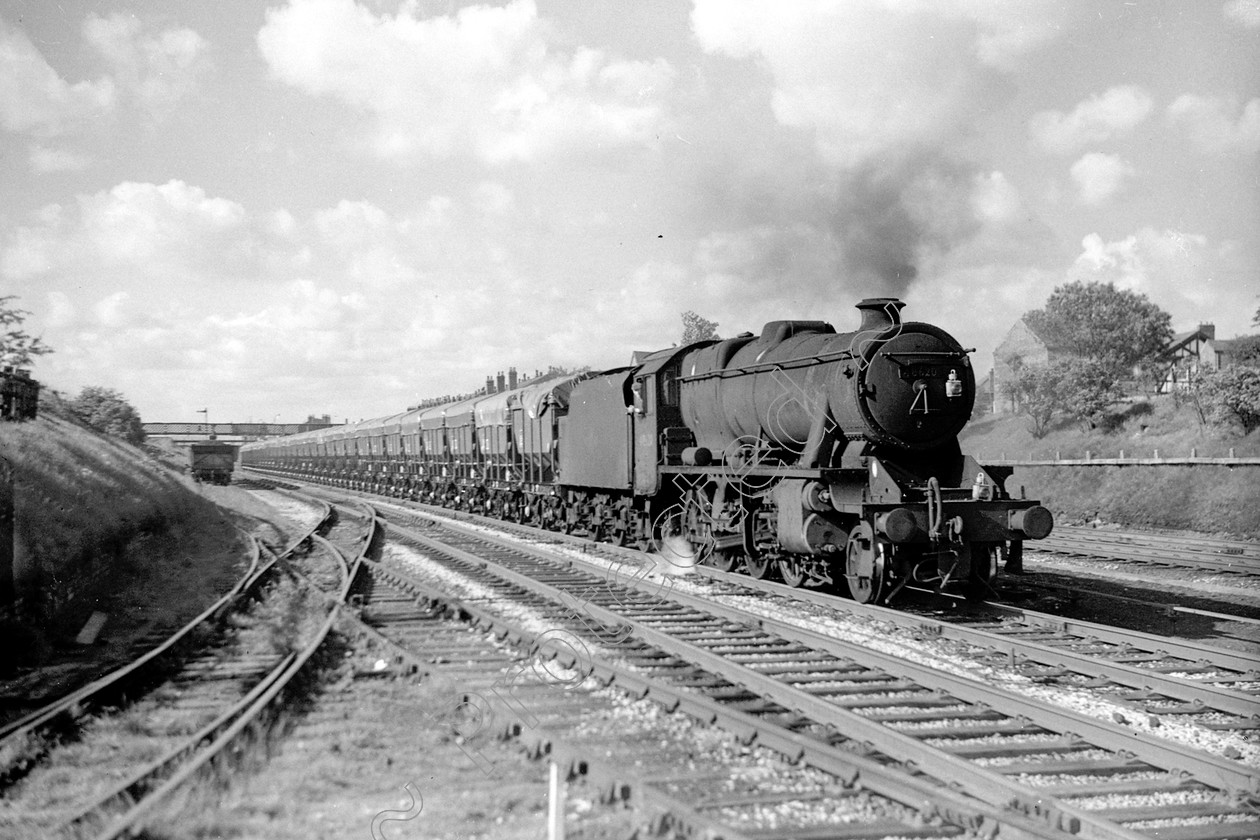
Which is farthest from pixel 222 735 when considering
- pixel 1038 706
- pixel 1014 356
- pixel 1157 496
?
pixel 1014 356

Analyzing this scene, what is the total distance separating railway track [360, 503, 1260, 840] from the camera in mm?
4410

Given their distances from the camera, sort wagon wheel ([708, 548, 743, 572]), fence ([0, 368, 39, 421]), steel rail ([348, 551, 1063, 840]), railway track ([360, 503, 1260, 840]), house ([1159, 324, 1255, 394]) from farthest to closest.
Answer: house ([1159, 324, 1255, 394]) < fence ([0, 368, 39, 421]) < wagon wheel ([708, 548, 743, 572]) < railway track ([360, 503, 1260, 840]) < steel rail ([348, 551, 1063, 840])

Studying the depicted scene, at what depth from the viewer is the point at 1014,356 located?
45.4 metres

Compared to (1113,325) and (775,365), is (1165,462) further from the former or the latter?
(1113,325)

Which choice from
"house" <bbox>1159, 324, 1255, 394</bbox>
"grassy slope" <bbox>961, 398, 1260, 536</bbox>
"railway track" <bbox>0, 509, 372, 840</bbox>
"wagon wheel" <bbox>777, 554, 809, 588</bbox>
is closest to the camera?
"railway track" <bbox>0, 509, 372, 840</bbox>

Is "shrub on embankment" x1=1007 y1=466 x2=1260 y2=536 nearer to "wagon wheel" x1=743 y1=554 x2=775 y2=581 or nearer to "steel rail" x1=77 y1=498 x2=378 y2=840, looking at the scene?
"wagon wheel" x1=743 y1=554 x2=775 y2=581

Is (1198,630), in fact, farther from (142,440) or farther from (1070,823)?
(142,440)

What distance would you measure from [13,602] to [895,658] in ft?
27.9

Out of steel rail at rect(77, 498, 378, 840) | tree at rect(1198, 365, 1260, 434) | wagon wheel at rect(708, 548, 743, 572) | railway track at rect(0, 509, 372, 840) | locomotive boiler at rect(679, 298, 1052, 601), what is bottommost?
railway track at rect(0, 509, 372, 840)

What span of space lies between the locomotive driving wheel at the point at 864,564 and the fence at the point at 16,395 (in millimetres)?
13353

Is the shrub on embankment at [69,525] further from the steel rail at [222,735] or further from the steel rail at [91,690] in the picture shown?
the steel rail at [222,735]

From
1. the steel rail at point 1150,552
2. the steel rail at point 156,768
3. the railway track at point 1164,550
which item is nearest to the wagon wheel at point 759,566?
the steel rail at point 1150,552

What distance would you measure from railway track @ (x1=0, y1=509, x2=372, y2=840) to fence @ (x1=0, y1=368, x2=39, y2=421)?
789cm

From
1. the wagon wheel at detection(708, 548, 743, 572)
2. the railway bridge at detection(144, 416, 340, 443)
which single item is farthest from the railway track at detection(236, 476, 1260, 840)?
the railway bridge at detection(144, 416, 340, 443)
